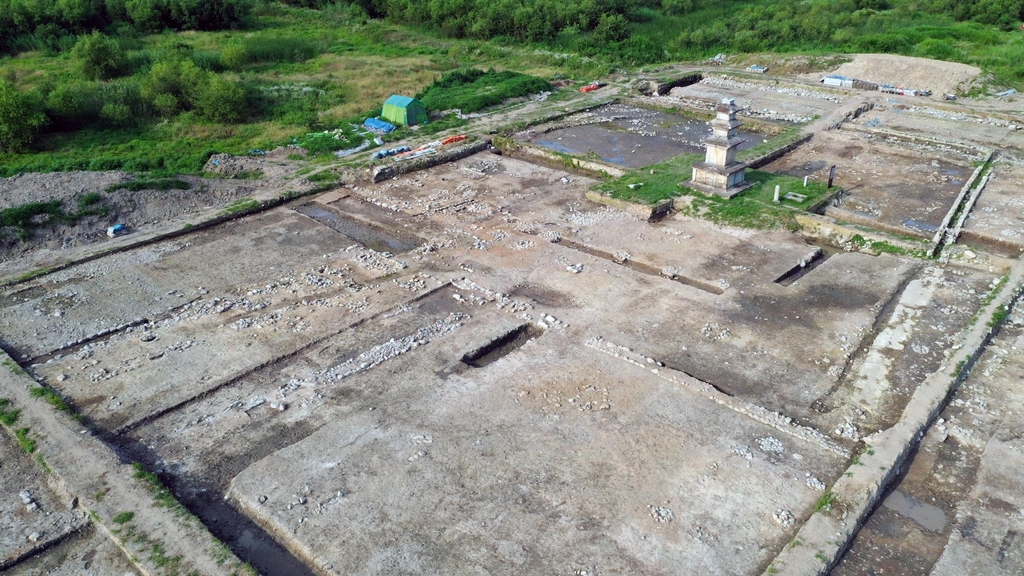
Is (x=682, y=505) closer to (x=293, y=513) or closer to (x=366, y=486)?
(x=366, y=486)

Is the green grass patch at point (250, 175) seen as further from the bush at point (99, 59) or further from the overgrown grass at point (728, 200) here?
the bush at point (99, 59)

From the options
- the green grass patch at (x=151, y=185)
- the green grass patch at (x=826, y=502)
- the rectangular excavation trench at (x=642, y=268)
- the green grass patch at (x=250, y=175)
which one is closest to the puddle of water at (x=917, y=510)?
the green grass patch at (x=826, y=502)

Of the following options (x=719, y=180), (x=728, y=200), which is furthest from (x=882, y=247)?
(x=719, y=180)

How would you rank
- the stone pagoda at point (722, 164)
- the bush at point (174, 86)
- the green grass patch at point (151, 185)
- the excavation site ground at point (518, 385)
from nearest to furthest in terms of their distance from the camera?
the excavation site ground at point (518, 385), the stone pagoda at point (722, 164), the green grass patch at point (151, 185), the bush at point (174, 86)

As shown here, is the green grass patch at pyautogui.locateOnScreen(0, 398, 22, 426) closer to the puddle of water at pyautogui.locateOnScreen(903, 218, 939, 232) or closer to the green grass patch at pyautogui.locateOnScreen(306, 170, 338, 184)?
the green grass patch at pyautogui.locateOnScreen(306, 170, 338, 184)

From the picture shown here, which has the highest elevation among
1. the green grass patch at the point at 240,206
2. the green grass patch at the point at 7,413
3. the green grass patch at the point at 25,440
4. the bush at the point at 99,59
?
the bush at the point at 99,59
